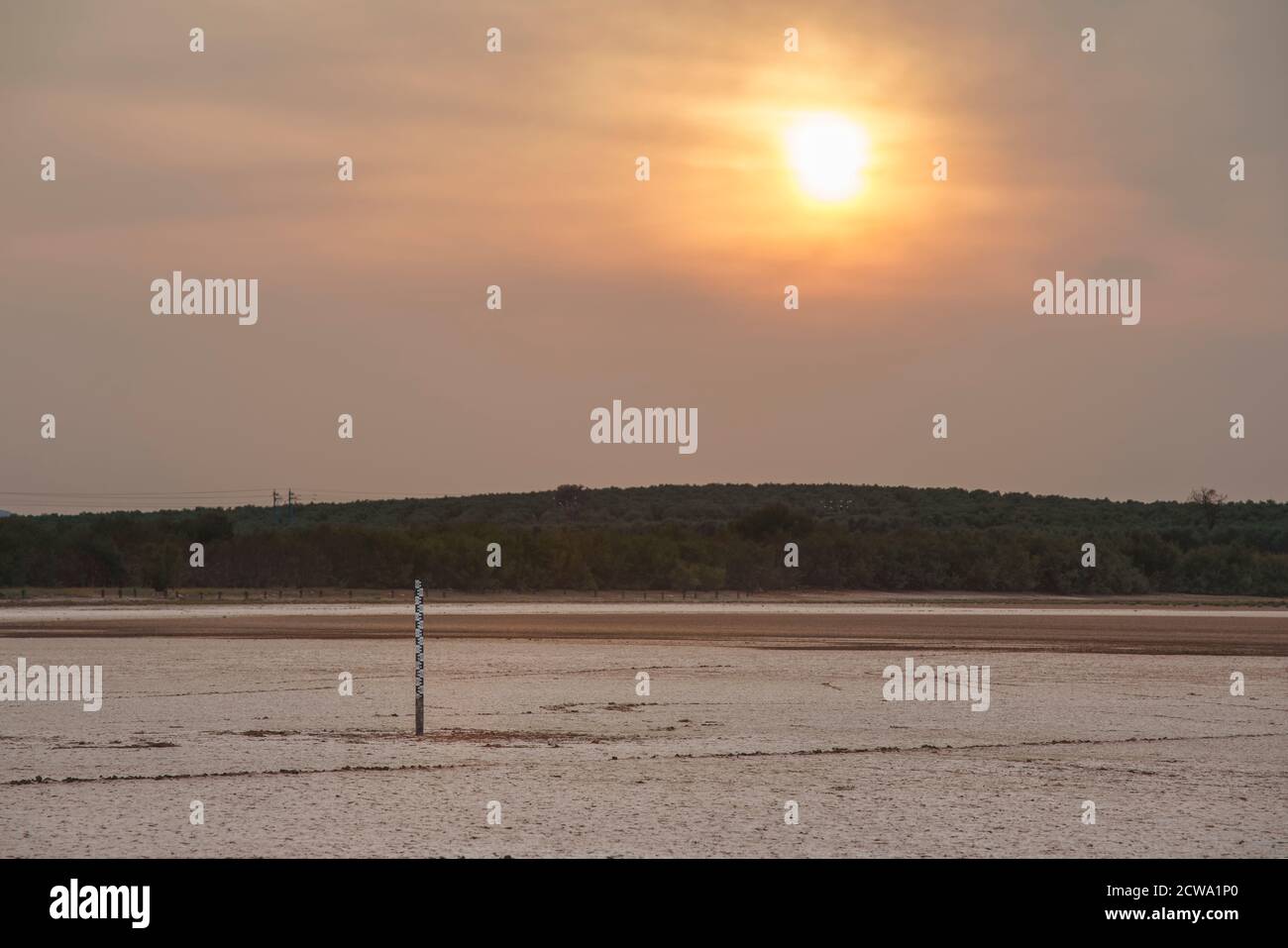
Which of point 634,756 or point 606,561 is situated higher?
point 606,561

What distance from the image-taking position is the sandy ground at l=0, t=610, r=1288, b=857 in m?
14.0

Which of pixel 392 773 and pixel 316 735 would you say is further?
pixel 316 735

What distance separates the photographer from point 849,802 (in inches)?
624

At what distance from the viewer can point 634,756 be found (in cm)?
1919

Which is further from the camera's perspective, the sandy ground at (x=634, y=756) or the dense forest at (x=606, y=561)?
the dense forest at (x=606, y=561)

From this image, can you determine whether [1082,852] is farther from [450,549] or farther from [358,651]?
[450,549]

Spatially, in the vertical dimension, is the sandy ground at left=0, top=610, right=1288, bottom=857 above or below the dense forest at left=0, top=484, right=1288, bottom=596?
below

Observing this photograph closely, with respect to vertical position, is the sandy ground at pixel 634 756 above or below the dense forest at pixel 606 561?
below

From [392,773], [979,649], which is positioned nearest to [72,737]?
[392,773]

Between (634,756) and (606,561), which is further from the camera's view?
(606,561)

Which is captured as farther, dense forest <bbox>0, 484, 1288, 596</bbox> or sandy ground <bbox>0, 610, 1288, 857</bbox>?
dense forest <bbox>0, 484, 1288, 596</bbox>

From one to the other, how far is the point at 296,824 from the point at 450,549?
74.4 meters

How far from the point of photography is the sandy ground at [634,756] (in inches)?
551
